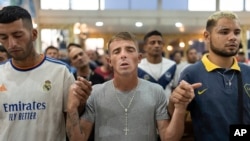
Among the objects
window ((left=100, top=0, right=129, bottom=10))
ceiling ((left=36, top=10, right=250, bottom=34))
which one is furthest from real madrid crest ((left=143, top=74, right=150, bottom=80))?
window ((left=100, top=0, right=129, bottom=10))

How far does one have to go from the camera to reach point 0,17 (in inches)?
73.9

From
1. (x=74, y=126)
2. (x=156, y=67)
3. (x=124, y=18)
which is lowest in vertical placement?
(x=74, y=126)

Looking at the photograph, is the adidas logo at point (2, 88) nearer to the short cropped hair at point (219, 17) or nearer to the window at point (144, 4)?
the short cropped hair at point (219, 17)

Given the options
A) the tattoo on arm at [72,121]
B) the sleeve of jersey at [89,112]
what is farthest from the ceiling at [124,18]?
the tattoo on arm at [72,121]

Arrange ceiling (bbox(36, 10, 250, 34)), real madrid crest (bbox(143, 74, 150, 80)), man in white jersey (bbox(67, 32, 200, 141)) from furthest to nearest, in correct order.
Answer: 1. ceiling (bbox(36, 10, 250, 34))
2. real madrid crest (bbox(143, 74, 150, 80))
3. man in white jersey (bbox(67, 32, 200, 141))

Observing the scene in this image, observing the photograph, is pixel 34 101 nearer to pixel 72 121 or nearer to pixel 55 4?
pixel 72 121

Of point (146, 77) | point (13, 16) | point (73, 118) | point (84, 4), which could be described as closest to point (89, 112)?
point (73, 118)

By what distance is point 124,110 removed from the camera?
78.9 inches

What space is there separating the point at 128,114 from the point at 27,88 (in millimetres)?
593

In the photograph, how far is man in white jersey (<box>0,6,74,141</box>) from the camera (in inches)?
73.8

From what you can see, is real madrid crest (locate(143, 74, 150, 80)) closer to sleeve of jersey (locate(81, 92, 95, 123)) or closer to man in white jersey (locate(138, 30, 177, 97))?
man in white jersey (locate(138, 30, 177, 97))

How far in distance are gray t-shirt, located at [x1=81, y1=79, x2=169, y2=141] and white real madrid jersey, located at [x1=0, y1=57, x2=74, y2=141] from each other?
0.18 meters

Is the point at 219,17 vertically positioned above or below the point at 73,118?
above

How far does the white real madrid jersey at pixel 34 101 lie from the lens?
1893mm
